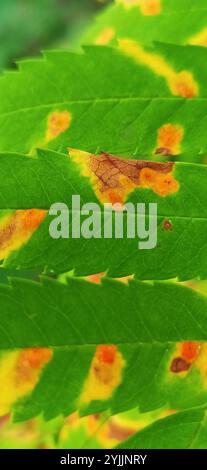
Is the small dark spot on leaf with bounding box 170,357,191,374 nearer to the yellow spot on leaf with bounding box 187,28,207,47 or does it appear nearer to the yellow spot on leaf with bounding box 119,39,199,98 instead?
the yellow spot on leaf with bounding box 119,39,199,98

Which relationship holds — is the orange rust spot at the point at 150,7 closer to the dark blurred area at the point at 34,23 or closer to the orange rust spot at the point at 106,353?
the orange rust spot at the point at 106,353

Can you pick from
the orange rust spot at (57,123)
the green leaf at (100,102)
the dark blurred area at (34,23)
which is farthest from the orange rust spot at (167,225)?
the dark blurred area at (34,23)

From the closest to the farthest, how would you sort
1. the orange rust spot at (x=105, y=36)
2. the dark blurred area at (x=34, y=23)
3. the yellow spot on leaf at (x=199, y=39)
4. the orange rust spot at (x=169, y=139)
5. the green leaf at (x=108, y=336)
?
the green leaf at (x=108, y=336), the orange rust spot at (x=169, y=139), the yellow spot on leaf at (x=199, y=39), the orange rust spot at (x=105, y=36), the dark blurred area at (x=34, y=23)

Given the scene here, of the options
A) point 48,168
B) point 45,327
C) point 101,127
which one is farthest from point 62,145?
point 45,327

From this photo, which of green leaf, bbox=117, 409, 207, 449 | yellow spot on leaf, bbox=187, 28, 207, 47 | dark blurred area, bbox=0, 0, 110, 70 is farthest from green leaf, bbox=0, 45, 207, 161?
dark blurred area, bbox=0, 0, 110, 70
